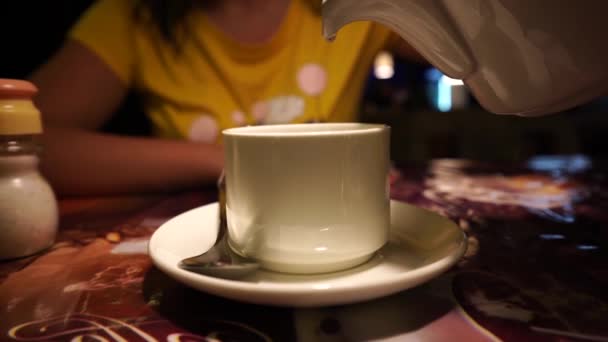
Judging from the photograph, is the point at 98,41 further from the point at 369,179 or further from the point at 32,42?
the point at 369,179

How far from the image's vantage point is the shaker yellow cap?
13.6 inches

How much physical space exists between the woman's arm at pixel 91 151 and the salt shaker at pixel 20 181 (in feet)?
0.90

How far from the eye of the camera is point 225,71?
3.07 feet

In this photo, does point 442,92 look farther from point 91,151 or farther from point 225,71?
point 91,151

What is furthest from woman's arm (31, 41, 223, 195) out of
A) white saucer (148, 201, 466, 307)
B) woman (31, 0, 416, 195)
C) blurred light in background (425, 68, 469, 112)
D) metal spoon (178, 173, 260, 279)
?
blurred light in background (425, 68, 469, 112)

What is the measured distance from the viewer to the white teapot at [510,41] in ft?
0.74

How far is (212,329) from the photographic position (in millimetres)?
236

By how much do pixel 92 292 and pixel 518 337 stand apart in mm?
283

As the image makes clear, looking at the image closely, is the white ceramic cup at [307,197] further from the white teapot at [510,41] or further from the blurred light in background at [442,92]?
the blurred light in background at [442,92]

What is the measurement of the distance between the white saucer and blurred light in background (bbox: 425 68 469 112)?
15.3 feet

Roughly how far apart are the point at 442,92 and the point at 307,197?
239 inches

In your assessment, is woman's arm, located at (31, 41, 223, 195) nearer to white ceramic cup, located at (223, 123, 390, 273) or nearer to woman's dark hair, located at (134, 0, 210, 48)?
woman's dark hair, located at (134, 0, 210, 48)

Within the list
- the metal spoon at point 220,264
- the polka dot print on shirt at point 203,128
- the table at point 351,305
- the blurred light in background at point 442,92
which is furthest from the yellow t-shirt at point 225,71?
the blurred light in background at point 442,92

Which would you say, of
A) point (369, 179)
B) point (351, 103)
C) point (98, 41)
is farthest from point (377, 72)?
point (369, 179)
